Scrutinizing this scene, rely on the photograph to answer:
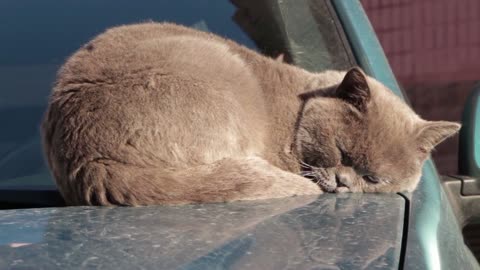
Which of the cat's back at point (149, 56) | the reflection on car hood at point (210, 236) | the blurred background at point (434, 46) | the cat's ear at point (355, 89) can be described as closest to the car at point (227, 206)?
the reflection on car hood at point (210, 236)

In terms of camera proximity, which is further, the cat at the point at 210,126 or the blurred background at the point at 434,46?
the blurred background at the point at 434,46

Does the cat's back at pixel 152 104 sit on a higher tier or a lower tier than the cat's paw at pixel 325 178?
higher

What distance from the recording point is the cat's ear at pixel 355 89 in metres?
2.64

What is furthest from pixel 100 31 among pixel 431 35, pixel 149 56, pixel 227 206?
pixel 431 35

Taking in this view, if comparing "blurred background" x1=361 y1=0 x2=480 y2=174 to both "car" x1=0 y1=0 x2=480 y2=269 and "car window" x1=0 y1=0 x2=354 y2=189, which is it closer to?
"car" x1=0 y1=0 x2=480 y2=269

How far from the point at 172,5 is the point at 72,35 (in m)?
0.40

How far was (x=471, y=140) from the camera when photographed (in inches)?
99.0

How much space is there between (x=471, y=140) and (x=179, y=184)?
36.3 inches

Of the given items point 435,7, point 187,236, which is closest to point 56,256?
point 187,236

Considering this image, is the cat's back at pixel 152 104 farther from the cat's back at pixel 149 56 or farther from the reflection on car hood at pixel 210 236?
the reflection on car hood at pixel 210 236

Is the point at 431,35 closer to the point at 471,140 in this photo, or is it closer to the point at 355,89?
the point at 355,89

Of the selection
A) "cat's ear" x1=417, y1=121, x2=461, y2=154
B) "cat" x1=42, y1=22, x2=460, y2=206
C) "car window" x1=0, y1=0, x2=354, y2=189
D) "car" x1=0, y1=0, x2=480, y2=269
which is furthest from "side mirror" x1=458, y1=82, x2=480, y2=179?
"car window" x1=0, y1=0, x2=354, y2=189

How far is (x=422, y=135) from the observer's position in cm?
288

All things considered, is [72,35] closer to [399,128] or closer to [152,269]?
[399,128]
